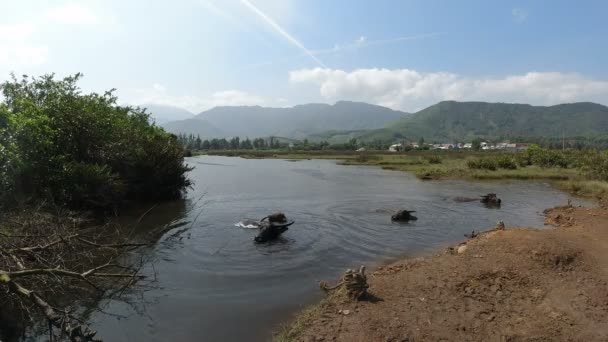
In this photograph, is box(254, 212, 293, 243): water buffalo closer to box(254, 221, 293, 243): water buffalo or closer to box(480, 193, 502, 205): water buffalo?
box(254, 221, 293, 243): water buffalo

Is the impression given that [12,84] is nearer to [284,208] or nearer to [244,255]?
[284,208]

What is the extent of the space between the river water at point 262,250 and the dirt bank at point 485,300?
6.27 feet

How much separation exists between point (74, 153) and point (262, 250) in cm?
1486

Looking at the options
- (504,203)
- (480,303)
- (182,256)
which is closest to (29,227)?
(182,256)

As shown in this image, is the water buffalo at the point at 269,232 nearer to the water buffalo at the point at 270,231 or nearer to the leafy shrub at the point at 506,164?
the water buffalo at the point at 270,231

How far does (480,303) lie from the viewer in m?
8.62

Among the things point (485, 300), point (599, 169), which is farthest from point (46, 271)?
point (599, 169)

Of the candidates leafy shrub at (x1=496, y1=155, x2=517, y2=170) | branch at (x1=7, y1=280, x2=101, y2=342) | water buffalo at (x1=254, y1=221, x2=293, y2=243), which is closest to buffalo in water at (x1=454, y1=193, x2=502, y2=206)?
water buffalo at (x1=254, y1=221, x2=293, y2=243)

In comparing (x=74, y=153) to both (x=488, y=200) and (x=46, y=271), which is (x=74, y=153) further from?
(x=488, y=200)

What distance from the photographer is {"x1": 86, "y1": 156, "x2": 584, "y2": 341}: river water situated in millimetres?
8883

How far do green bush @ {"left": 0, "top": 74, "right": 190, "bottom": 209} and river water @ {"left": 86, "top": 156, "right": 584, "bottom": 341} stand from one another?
9.49ft

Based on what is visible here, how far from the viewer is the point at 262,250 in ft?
48.5

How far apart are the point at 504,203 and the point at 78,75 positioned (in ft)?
109

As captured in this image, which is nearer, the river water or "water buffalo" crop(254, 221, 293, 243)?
the river water
